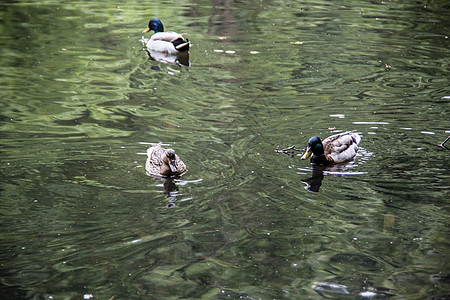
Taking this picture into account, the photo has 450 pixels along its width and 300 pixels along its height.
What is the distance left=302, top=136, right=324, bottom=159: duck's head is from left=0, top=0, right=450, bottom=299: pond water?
0.20 m

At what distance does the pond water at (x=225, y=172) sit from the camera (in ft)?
19.6

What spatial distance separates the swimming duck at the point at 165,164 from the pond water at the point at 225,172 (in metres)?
0.14

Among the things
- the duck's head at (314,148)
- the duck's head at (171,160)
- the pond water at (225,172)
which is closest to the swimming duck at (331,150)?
the duck's head at (314,148)

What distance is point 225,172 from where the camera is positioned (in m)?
8.18

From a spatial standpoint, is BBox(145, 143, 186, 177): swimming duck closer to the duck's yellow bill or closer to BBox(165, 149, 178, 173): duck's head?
BBox(165, 149, 178, 173): duck's head

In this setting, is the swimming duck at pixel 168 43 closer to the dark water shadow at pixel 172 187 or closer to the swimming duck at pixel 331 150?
the swimming duck at pixel 331 150

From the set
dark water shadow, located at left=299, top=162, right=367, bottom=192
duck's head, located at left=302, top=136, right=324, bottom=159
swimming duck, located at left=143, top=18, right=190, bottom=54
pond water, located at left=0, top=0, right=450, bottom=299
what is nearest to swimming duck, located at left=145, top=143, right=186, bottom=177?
pond water, located at left=0, top=0, right=450, bottom=299

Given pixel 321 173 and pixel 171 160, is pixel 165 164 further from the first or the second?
pixel 321 173

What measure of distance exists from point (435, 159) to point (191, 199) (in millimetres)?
3593

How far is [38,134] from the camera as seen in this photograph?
9547mm

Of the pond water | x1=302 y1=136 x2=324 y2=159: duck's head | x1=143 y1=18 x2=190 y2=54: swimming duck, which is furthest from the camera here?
x1=143 y1=18 x2=190 y2=54: swimming duck

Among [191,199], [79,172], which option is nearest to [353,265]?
[191,199]

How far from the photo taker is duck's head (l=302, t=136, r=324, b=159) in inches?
341

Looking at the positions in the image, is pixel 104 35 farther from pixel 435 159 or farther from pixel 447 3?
pixel 447 3
